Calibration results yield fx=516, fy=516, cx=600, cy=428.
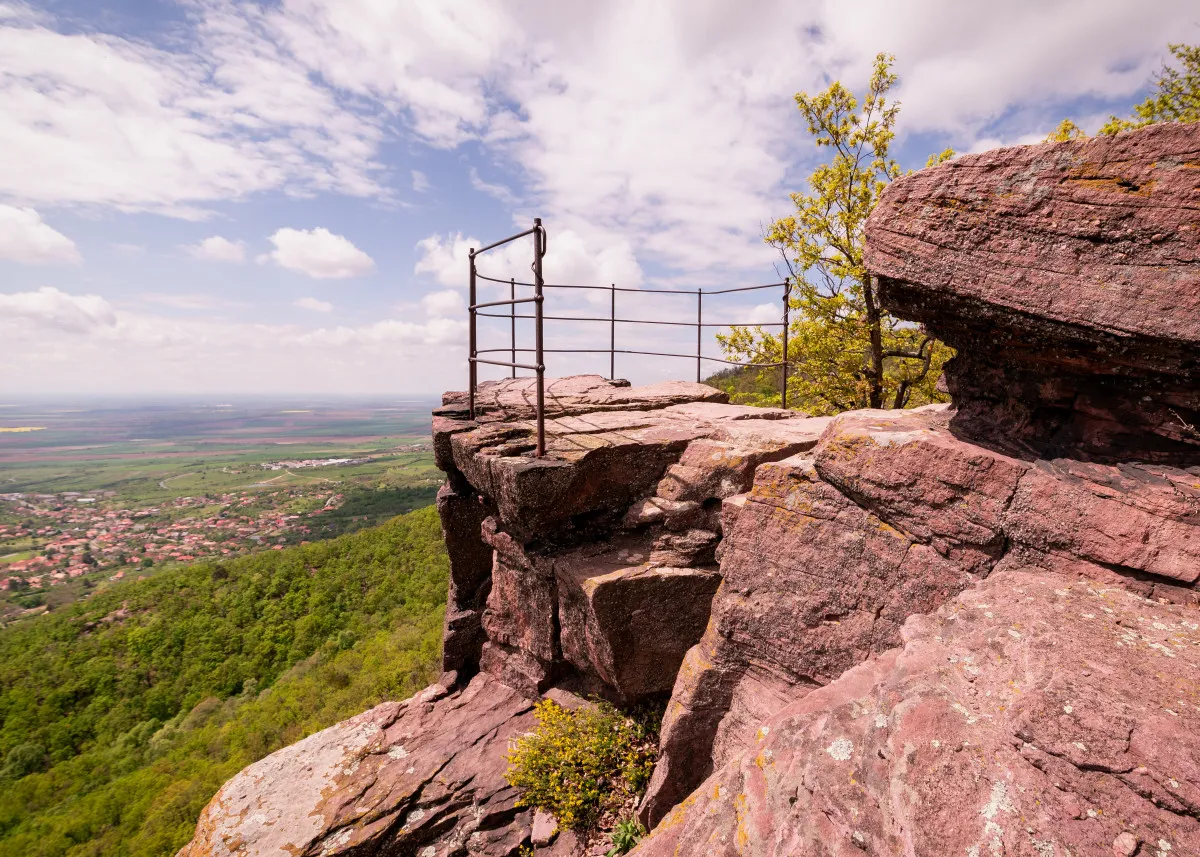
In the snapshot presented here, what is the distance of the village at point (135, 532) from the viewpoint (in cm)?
8306

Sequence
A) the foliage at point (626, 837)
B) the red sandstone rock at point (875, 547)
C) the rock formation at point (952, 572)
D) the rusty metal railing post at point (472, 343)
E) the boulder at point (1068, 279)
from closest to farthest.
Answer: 1. the rock formation at point (952, 572)
2. the boulder at point (1068, 279)
3. the red sandstone rock at point (875, 547)
4. the foliage at point (626, 837)
5. the rusty metal railing post at point (472, 343)

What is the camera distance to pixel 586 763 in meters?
7.61

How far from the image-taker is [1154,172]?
371cm

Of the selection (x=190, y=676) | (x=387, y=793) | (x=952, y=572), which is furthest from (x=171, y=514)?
(x=952, y=572)

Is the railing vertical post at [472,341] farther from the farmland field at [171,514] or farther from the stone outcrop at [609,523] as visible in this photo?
the farmland field at [171,514]

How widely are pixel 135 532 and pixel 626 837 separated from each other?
448 feet

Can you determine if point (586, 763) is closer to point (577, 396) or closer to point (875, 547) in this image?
point (875, 547)

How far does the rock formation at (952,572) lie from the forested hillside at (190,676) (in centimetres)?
1820

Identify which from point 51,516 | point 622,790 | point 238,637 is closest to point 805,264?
point 622,790

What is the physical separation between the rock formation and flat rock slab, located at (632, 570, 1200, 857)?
14mm

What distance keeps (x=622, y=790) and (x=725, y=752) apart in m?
2.58

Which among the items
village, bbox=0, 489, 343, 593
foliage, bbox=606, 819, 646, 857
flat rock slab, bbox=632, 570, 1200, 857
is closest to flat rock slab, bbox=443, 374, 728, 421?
foliage, bbox=606, 819, 646, 857

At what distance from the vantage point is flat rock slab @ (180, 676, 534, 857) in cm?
786

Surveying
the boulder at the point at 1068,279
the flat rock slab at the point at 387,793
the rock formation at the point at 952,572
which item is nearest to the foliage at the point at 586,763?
the rock formation at the point at 952,572
